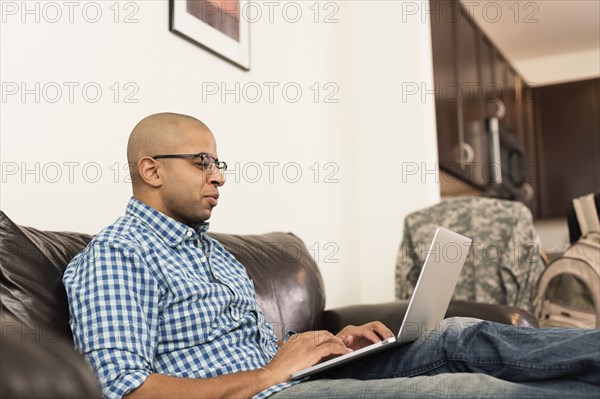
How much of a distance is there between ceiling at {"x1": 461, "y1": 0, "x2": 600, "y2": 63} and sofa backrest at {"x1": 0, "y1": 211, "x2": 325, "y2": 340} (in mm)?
3352

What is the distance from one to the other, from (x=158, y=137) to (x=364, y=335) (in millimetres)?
671

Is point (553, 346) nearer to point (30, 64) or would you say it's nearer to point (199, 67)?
point (30, 64)

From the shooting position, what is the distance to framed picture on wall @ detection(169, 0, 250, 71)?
8.52ft

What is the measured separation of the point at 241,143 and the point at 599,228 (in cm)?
146

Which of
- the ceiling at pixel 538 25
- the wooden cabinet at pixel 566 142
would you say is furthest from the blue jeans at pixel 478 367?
the wooden cabinet at pixel 566 142

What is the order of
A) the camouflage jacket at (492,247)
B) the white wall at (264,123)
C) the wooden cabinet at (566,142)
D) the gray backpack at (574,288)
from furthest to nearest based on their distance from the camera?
the wooden cabinet at (566,142)
the camouflage jacket at (492,247)
the gray backpack at (574,288)
the white wall at (264,123)

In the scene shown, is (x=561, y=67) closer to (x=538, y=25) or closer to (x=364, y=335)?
(x=538, y=25)

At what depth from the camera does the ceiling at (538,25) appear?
17.1ft

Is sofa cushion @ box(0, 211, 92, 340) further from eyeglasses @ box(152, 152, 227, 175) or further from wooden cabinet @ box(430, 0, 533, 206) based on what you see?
wooden cabinet @ box(430, 0, 533, 206)

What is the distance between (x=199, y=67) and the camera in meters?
2.73

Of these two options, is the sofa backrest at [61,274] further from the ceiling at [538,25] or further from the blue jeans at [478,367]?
the ceiling at [538,25]

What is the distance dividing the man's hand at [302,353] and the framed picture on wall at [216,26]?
1.37 meters

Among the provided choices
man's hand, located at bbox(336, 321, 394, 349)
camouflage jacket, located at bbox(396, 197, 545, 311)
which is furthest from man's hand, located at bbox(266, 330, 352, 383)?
camouflage jacket, located at bbox(396, 197, 545, 311)

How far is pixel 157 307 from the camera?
4.88 ft
